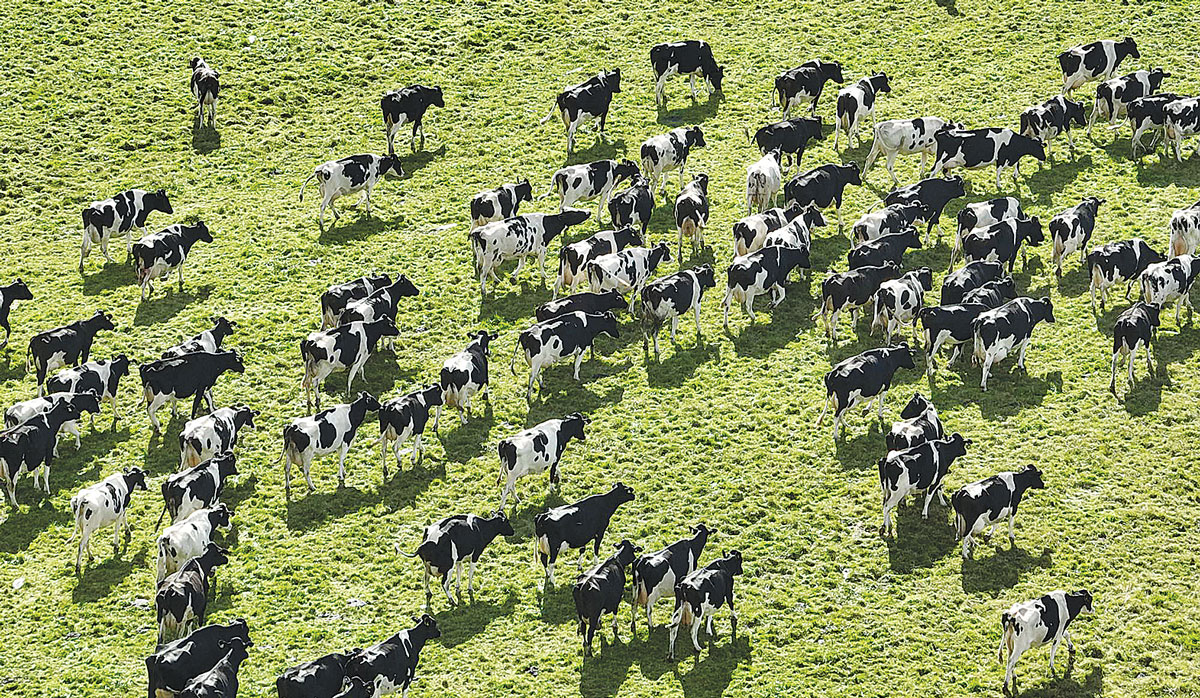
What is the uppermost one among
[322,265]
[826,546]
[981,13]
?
[981,13]

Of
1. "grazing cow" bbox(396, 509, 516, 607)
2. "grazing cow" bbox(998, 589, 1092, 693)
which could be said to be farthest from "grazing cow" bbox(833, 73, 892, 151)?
"grazing cow" bbox(998, 589, 1092, 693)

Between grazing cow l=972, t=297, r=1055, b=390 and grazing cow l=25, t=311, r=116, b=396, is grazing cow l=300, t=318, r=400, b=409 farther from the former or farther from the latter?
grazing cow l=972, t=297, r=1055, b=390

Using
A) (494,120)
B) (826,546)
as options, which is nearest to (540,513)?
(826,546)

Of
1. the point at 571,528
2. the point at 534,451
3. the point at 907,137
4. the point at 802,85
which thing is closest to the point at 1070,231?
the point at 907,137

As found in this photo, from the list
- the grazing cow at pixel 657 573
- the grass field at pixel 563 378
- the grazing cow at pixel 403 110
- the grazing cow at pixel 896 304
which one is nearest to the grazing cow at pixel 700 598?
the grazing cow at pixel 657 573

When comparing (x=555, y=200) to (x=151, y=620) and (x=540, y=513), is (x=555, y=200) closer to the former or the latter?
(x=540, y=513)

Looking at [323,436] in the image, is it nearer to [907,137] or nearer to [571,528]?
[571,528]
